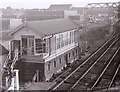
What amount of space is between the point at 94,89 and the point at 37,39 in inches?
194

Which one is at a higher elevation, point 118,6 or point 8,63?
point 118,6

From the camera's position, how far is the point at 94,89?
316 inches

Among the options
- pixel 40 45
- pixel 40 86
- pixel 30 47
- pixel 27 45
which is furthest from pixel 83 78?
pixel 27 45

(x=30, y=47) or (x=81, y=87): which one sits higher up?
(x=30, y=47)

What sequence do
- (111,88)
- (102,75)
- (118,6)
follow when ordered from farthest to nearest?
(118,6) → (102,75) → (111,88)

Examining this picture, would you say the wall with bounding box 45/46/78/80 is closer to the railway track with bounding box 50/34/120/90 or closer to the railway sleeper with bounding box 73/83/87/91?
the railway track with bounding box 50/34/120/90

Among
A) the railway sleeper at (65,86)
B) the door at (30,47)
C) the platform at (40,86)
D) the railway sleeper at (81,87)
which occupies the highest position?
the door at (30,47)

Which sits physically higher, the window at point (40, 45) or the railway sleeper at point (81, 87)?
the window at point (40, 45)

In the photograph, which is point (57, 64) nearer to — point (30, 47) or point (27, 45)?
point (30, 47)

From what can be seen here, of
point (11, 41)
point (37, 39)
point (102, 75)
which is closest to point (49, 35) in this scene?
point (37, 39)

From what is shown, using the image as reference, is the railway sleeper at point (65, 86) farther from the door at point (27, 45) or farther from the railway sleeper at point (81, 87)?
the door at point (27, 45)

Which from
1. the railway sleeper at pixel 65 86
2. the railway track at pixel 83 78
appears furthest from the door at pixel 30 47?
the railway sleeper at pixel 65 86

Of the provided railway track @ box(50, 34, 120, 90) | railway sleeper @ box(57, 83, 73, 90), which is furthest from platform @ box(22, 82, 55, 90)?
railway sleeper @ box(57, 83, 73, 90)

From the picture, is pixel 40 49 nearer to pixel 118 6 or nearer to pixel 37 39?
pixel 37 39
